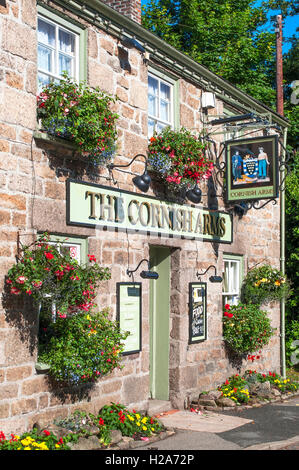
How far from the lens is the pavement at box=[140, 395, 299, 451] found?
8469 mm

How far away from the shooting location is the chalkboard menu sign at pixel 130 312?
946cm

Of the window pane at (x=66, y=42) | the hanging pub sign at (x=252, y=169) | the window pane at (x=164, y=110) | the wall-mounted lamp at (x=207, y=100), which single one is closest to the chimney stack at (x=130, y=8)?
the window pane at (x=164, y=110)

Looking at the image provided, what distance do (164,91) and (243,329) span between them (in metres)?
4.57

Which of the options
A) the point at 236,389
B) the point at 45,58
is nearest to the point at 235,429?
the point at 236,389

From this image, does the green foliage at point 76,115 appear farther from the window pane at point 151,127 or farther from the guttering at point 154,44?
the window pane at point 151,127

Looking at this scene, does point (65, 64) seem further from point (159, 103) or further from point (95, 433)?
point (95, 433)

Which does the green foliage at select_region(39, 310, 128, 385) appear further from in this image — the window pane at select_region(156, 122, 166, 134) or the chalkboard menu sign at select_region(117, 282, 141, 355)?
the window pane at select_region(156, 122, 166, 134)

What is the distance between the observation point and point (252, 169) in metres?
11.6

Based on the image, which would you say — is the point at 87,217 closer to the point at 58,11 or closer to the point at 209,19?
the point at 58,11

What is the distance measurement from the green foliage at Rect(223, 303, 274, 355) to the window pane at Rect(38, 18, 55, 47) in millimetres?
6260

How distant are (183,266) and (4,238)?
432 centimetres

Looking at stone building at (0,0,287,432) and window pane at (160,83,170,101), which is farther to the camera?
window pane at (160,83,170,101)

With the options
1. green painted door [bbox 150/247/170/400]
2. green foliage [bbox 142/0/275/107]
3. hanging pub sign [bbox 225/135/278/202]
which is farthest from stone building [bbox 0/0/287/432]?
green foliage [bbox 142/0/275/107]

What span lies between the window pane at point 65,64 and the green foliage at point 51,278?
244 centimetres
